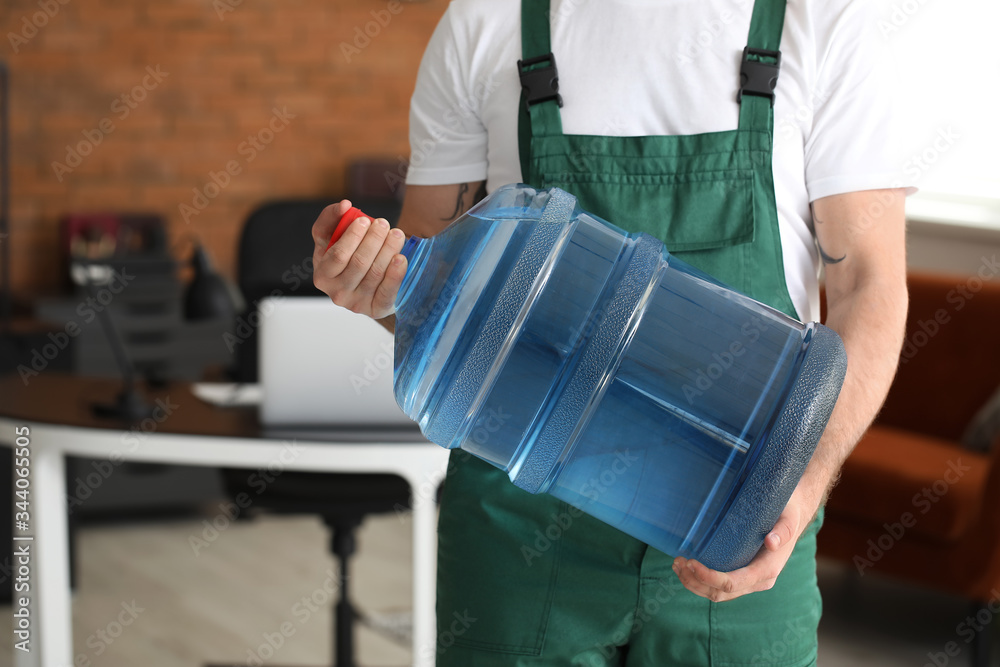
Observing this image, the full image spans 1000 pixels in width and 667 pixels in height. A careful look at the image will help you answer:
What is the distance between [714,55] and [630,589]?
495 millimetres

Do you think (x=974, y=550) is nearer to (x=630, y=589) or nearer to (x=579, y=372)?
(x=630, y=589)

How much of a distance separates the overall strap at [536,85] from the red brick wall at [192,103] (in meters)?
3.56

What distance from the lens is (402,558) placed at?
336cm

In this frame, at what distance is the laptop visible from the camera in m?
1.76

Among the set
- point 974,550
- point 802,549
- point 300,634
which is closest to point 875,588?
point 974,550
